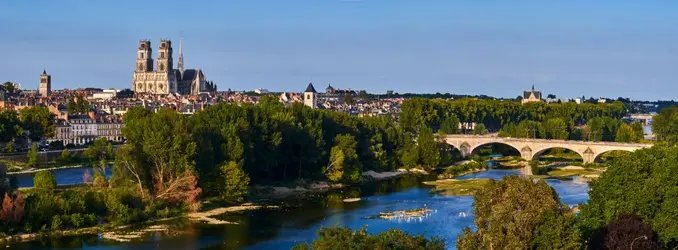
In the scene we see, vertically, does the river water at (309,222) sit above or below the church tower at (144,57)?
below

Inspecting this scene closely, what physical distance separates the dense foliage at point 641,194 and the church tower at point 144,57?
11681cm

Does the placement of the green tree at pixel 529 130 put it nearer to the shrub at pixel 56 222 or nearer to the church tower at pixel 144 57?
the shrub at pixel 56 222

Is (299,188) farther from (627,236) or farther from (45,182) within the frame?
(627,236)

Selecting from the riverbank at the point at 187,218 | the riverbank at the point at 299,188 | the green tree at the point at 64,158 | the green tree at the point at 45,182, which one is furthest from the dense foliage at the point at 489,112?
the green tree at the point at 45,182

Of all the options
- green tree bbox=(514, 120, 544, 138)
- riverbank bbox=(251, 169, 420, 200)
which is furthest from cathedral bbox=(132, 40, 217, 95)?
riverbank bbox=(251, 169, 420, 200)

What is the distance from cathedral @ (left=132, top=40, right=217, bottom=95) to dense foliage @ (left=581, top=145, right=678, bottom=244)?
108287 millimetres

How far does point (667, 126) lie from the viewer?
79.1m

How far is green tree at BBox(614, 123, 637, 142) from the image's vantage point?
77812 mm

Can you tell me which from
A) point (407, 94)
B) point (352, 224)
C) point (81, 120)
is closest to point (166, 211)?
point (352, 224)

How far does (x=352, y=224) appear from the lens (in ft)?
120

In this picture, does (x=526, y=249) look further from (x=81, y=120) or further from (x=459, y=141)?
(x=81, y=120)

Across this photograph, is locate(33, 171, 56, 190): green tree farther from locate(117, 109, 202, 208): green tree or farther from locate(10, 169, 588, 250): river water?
locate(10, 169, 588, 250): river water

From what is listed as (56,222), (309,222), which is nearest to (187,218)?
(309,222)

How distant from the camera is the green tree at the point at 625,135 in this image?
77.8 metres
